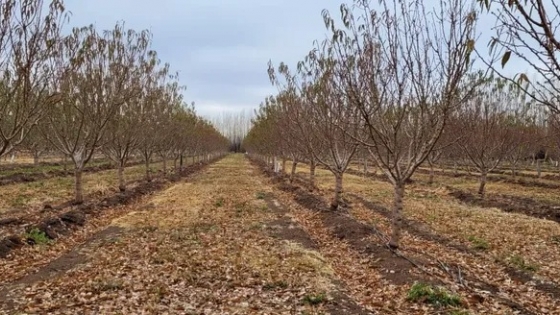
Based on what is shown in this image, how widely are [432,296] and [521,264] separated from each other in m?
4.55

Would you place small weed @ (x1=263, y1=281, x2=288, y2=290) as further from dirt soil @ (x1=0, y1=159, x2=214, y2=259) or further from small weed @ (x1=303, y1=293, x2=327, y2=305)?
dirt soil @ (x1=0, y1=159, x2=214, y2=259)

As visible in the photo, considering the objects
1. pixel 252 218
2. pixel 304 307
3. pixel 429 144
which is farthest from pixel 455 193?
pixel 304 307

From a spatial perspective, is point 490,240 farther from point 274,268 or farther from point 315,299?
point 315,299

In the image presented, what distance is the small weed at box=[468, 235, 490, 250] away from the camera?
1360 cm

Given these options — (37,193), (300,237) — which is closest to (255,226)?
(300,237)

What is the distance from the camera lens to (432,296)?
8.36 m

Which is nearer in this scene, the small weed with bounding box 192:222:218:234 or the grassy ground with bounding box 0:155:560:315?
the grassy ground with bounding box 0:155:560:315

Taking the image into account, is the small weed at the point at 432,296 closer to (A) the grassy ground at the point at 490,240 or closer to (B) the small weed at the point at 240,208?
(A) the grassy ground at the point at 490,240

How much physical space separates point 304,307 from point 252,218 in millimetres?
10335

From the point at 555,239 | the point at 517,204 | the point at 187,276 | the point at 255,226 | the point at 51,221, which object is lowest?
the point at 187,276

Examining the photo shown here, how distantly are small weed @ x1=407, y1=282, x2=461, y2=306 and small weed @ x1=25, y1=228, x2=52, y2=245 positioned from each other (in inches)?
397

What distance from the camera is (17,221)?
631 inches

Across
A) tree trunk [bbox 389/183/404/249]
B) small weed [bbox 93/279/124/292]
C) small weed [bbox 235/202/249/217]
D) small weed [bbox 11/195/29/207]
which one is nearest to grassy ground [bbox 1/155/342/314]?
small weed [bbox 93/279/124/292]

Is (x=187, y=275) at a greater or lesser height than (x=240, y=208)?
lesser
